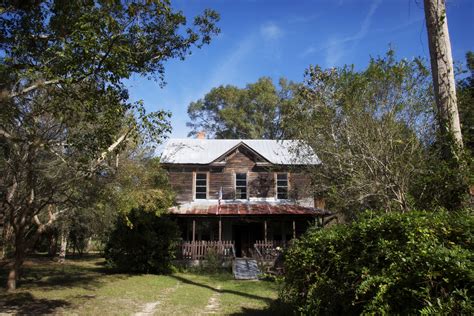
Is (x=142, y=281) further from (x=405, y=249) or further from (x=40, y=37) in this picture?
(x=405, y=249)

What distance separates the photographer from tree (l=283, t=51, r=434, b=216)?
10398mm

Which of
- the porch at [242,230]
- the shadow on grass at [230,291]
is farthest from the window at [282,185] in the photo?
the shadow on grass at [230,291]

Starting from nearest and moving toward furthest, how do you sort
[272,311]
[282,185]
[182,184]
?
[272,311] → [182,184] → [282,185]

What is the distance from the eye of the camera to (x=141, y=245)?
63.8 feet

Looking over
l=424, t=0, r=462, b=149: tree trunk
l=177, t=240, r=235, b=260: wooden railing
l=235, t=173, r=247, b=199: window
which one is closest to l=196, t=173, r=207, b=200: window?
l=235, t=173, r=247, b=199: window

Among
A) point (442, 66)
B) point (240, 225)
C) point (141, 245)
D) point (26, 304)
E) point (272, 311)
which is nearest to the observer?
point (442, 66)

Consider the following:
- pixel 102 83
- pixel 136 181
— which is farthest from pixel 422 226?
pixel 136 181

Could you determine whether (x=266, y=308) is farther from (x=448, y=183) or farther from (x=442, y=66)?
(x=442, y=66)

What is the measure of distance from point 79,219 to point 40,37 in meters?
19.8

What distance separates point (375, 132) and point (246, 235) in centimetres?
1716

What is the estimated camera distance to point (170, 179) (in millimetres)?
26797

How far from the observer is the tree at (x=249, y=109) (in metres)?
47.1

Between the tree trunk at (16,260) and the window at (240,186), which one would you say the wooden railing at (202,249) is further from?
the tree trunk at (16,260)

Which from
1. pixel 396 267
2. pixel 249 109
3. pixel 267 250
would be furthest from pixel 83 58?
pixel 249 109
